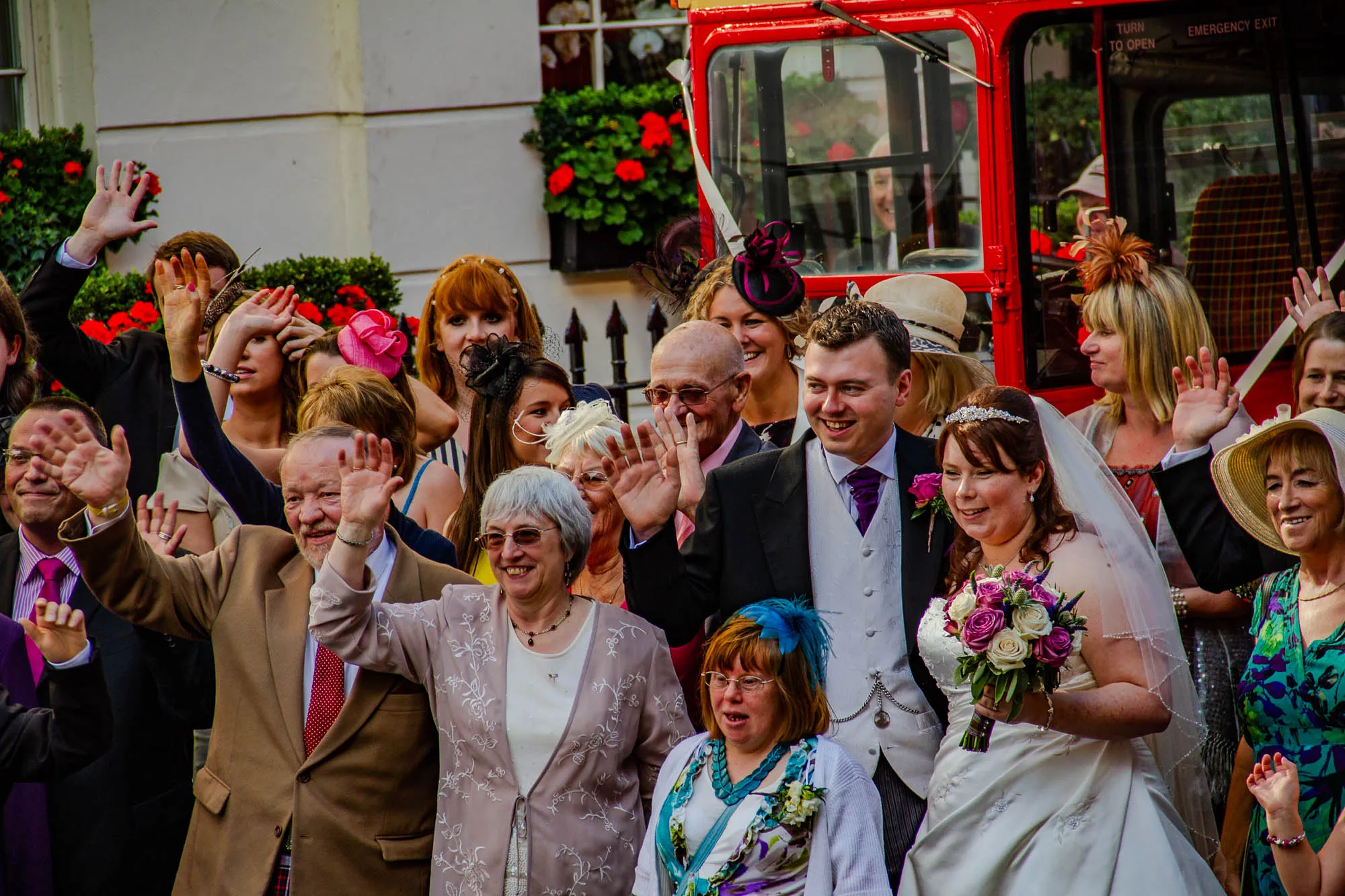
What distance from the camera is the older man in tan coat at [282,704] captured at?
4289 millimetres

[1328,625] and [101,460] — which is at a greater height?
[101,460]

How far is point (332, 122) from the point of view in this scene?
954cm

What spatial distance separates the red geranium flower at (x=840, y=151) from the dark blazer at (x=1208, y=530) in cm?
277

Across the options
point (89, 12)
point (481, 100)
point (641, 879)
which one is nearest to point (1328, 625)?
point (641, 879)

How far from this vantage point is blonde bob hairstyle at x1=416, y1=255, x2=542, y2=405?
6.36m

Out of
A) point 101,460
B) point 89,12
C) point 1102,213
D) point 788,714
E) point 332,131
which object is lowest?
point 788,714

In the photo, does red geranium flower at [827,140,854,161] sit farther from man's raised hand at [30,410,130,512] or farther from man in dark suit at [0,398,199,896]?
man's raised hand at [30,410,130,512]

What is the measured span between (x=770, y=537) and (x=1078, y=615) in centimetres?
86

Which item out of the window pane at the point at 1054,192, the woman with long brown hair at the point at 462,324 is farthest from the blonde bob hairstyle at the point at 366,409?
the window pane at the point at 1054,192

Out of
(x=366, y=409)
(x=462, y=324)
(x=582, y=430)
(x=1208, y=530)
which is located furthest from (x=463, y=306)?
(x=1208, y=530)

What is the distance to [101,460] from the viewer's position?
14.1 feet

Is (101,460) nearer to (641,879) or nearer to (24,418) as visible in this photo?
(24,418)

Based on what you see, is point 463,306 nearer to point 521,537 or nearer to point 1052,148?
point 521,537

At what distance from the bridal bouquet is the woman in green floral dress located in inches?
30.4
